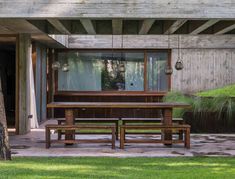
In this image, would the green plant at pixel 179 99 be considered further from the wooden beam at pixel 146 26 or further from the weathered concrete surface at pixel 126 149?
the wooden beam at pixel 146 26

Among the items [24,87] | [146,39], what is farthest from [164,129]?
[146,39]

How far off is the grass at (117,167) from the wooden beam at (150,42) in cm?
975

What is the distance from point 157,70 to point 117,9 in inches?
404

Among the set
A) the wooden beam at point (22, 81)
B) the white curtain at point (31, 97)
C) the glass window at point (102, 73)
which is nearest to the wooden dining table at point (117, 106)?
the wooden beam at point (22, 81)

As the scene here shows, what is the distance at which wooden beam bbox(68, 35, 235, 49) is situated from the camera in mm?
17578

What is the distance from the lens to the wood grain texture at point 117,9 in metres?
8.31

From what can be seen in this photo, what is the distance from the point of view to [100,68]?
18.7 metres

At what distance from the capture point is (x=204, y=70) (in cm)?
1780

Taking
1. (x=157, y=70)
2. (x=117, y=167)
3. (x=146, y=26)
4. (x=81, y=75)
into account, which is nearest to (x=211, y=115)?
(x=146, y=26)

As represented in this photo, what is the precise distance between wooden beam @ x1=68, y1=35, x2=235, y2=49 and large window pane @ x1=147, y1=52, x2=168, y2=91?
2.29 feet

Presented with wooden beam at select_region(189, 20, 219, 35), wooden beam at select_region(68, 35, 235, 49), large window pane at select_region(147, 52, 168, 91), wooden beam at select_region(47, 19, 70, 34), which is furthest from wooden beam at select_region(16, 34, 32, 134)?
large window pane at select_region(147, 52, 168, 91)

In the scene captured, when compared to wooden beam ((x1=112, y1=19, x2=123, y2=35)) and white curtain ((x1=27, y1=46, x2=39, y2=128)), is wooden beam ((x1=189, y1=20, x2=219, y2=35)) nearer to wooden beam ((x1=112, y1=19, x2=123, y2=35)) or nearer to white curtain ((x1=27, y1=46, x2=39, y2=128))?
wooden beam ((x1=112, y1=19, x2=123, y2=35))

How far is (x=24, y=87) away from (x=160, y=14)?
4.94 metres

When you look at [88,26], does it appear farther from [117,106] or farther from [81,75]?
[81,75]
